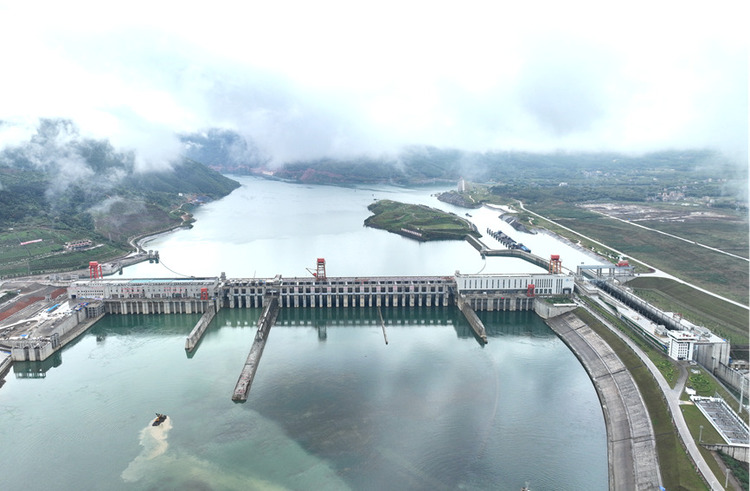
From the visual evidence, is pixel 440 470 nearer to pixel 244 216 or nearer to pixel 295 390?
pixel 295 390

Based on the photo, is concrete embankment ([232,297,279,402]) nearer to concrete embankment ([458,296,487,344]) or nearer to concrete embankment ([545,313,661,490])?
concrete embankment ([458,296,487,344])

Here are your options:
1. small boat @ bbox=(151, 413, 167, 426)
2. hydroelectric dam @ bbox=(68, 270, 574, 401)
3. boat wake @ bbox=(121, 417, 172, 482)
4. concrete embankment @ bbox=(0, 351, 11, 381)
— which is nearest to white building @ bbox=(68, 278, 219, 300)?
hydroelectric dam @ bbox=(68, 270, 574, 401)

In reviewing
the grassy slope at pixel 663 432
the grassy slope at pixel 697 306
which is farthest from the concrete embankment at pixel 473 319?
the grassy slope at pixel 697 306

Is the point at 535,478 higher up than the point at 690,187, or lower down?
lower down

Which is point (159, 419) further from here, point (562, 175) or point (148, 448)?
point (562, 175)

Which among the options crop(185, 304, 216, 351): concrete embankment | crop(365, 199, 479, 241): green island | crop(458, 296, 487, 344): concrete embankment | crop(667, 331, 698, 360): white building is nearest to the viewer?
crop(667, 331, 698, 360): white building

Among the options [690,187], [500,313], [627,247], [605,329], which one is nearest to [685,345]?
[605,329]

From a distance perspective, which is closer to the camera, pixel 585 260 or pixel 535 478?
pixel 535 478
